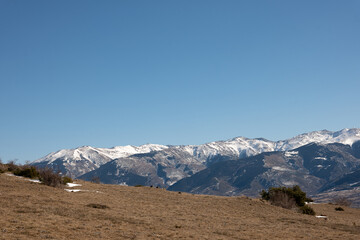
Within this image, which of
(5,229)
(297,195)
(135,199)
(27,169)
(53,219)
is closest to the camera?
(5,229)

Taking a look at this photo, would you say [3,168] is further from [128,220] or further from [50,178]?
[128,220]

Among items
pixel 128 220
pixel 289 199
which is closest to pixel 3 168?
pixel 128 220

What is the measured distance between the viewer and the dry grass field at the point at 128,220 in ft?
78.4

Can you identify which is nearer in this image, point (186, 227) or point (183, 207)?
point (186, 227)

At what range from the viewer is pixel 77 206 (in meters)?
33.1

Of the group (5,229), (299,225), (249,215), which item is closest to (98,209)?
(5,229)

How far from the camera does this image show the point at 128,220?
29.1 meters

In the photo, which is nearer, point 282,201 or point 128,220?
point 128,220

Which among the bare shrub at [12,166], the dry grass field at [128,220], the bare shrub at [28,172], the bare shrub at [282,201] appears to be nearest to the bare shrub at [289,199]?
the bare shrub at [282,201]

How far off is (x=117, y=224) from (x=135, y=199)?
53.4ft

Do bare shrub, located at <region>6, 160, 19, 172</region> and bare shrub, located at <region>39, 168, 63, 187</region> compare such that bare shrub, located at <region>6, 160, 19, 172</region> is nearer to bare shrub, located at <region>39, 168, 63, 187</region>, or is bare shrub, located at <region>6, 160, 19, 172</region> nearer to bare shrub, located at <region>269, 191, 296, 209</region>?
bare shrub, located at <region>39, 168, 63, 187</region>

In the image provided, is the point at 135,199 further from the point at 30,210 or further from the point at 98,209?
the point at 30,210

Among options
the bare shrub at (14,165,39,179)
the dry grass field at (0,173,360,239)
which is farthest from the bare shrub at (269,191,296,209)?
the bare shrub at (14,165,39,179)

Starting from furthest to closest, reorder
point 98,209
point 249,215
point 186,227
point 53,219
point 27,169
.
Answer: point 27,169 → point 249,215 → point 98,209 → point 186,227 → point 53,219
